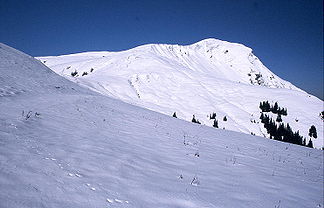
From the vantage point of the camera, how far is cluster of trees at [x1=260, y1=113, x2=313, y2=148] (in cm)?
3325

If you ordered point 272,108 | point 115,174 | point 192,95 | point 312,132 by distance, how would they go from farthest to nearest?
point 192,95 → point 272,108 → point 312,132 → point 115,174

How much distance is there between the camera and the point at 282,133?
34.9 metres

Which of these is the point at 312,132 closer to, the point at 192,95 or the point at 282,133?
the point at 282,133

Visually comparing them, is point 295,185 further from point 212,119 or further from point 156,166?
point 212,119

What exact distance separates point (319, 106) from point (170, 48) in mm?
94454

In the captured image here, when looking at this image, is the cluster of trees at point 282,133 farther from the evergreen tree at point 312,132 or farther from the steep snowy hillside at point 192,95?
the evergreen tree at point 312,132

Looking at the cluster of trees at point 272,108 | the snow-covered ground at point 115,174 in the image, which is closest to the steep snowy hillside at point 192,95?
the cluster of trees at point 272,108

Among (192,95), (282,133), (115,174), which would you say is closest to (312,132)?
(282,133)

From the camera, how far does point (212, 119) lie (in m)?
38.2

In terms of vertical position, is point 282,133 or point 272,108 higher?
point 272,108

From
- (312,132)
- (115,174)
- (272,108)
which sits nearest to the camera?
(115,174)

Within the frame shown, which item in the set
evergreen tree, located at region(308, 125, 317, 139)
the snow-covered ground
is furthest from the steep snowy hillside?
the snow-covered ground

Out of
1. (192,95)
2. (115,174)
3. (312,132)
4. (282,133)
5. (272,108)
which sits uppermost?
(272,108)

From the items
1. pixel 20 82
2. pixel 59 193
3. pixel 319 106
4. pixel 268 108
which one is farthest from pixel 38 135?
pixel 319 106
